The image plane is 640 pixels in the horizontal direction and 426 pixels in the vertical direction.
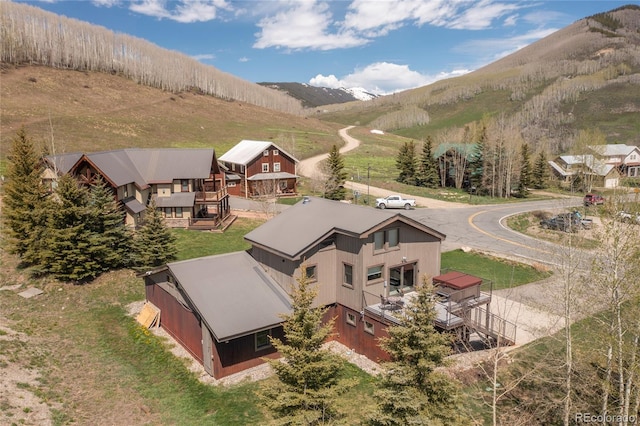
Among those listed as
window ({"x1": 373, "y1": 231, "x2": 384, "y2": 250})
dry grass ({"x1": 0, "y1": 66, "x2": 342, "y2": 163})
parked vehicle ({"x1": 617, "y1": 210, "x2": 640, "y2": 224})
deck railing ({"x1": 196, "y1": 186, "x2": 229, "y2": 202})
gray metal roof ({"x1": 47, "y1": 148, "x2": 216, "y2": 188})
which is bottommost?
window ({"x1": 373, "y1": 231, "x2": 384, "y2": 250})

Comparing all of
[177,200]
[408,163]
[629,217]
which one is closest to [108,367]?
[629,217]

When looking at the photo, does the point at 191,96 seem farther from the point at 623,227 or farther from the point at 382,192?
the point at 623,227

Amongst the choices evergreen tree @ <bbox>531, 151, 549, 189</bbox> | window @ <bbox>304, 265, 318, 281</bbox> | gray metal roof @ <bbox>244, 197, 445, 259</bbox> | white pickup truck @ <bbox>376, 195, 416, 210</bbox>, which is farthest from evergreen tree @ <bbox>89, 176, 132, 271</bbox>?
evergreen tree @ <bbox>531, 151, 549, 189</bbox>

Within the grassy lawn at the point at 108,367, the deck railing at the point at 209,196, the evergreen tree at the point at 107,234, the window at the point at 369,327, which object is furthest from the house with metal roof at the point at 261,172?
the window at the point at 369,327

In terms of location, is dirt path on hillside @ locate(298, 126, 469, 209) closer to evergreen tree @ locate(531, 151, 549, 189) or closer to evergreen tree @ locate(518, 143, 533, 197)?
evergreen tree @ locate(518, 143, 533, 197)

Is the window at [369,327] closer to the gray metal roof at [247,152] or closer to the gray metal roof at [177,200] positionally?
the gray metal roof at [177,200]

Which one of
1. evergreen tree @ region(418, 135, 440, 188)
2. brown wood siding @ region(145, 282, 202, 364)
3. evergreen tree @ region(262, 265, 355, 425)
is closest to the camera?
evergreen tree @ region(262, 265, 355, 425)
